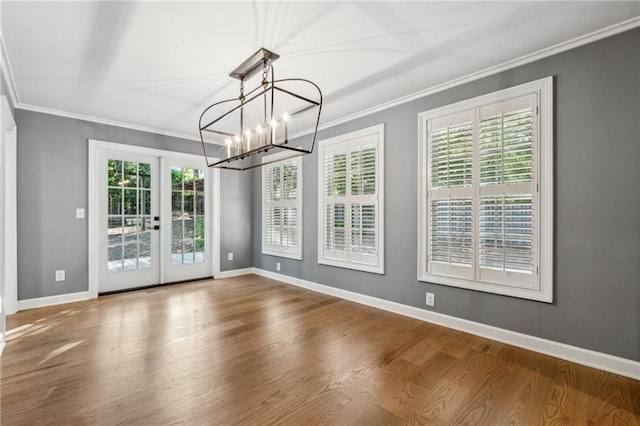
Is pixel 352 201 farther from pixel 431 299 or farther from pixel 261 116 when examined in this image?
pixel 261 116

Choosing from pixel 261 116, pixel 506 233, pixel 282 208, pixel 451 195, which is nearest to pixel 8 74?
pixel 261 116

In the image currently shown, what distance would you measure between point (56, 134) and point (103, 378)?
3349 millimetres

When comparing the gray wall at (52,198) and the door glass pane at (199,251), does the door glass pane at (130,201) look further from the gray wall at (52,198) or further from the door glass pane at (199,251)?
the door glass pane at (199,251)

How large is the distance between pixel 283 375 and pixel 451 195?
2.26 metres

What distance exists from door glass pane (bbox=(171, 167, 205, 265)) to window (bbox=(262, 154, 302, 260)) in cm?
110

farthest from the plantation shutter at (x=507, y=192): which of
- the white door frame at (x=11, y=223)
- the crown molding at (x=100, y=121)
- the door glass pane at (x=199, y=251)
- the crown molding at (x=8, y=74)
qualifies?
the white door frame at (x=11, y=223)

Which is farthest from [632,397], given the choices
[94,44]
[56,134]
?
[56,134]

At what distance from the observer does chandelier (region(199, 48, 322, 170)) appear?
2273 mm

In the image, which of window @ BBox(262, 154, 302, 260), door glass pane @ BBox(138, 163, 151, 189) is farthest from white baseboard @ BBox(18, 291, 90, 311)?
window @ BBox(262, 154, 302, 260)

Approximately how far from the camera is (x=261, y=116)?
13.1 feet

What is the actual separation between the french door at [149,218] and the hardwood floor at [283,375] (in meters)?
1.14

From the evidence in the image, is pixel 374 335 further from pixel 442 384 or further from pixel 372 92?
pixel 372 92

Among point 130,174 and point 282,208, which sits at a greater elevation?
point 130,174

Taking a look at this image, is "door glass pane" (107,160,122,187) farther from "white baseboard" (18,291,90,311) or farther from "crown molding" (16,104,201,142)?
"white baseboard" (18,291,90,311)
